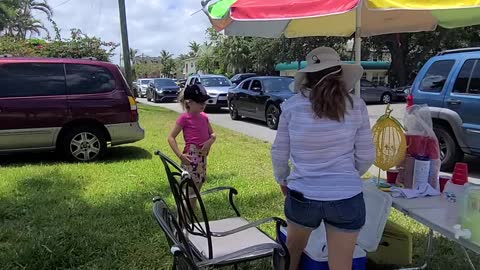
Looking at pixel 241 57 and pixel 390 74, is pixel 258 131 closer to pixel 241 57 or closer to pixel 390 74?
pixel 390 74

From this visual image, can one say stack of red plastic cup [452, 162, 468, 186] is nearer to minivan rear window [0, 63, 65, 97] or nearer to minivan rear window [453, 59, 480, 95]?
minivan rear window [453, 59, 480, 95]

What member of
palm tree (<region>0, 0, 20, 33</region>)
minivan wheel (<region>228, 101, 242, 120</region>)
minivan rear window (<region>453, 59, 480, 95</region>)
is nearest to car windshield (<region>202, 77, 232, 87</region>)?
minivan wheel (<region>228, 101, 242, 120</region>)

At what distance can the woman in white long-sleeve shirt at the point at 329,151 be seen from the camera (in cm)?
234

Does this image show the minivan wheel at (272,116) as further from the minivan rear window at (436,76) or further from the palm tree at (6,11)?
the palm tree at (6,11)

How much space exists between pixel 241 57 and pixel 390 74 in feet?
62.5

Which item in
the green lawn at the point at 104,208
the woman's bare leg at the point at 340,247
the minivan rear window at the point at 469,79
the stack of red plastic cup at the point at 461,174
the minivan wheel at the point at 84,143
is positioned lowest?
the green lawn at the point at 104,208

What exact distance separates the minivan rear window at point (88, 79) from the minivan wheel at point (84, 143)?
655 millimetres

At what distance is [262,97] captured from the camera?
13602 millimetres

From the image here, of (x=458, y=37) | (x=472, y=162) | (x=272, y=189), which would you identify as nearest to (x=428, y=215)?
(x=272, y=189)

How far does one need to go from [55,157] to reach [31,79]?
5.19ft

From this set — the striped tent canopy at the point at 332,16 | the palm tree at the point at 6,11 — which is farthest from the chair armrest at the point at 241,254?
the palm tree at the point at 6,11

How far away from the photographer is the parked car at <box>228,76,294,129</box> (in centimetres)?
1299

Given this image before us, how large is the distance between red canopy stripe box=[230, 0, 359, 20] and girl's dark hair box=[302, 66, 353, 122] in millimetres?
308

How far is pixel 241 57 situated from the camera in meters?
48.2
